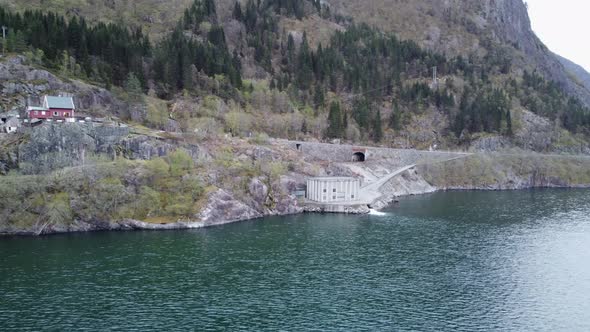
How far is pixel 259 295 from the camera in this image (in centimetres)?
5559

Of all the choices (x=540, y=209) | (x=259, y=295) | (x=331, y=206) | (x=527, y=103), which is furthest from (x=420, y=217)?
(x=527, y=103)

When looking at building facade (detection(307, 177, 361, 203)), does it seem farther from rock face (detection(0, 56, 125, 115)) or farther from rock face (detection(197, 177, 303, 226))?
rock face (detection(0, 56, 125, 115))

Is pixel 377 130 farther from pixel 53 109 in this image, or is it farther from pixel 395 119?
pixel 53 109

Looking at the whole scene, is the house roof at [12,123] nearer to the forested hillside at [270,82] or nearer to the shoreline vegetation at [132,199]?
the shoreline vegetation at [132,199]

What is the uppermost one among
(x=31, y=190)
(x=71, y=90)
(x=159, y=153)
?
(x=71, y=90)

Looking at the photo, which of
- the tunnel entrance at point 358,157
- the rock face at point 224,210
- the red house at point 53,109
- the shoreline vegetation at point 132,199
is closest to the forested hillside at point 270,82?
the tunnel entrance at point 358,157

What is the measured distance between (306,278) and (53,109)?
220ft

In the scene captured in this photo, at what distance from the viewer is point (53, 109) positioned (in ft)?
324

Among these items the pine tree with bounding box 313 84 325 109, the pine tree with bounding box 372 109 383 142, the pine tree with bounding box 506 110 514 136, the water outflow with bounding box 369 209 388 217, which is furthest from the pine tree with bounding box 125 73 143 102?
the pine tree with bounding box 506 110 514 136

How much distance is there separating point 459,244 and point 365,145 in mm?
77178

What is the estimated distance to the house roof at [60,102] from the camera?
98387 millimetres

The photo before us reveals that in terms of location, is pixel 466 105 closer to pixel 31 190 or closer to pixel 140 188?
pixel 140 188

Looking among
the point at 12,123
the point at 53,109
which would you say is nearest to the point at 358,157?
the point at 53,109

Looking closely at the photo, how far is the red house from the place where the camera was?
97.4 metres
